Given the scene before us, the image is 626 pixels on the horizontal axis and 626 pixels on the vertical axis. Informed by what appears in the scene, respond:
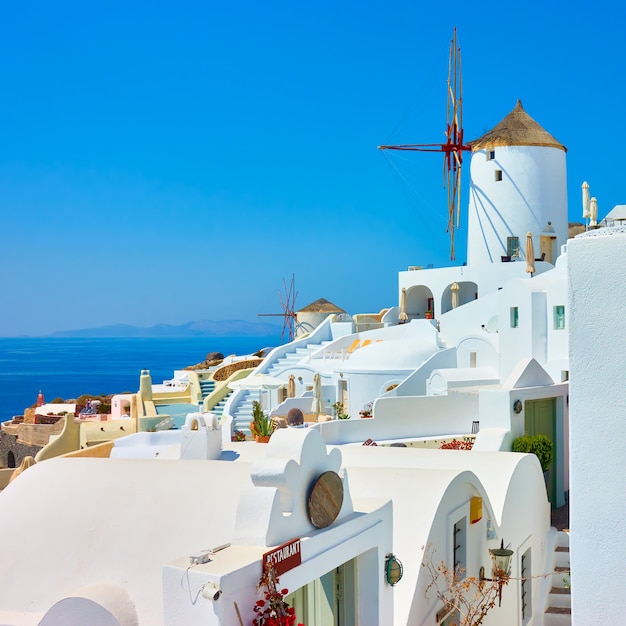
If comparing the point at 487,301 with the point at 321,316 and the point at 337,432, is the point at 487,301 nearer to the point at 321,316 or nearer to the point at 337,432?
the point at 337,432

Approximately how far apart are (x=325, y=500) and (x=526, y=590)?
6.58m

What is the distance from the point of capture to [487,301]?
28.6 meters

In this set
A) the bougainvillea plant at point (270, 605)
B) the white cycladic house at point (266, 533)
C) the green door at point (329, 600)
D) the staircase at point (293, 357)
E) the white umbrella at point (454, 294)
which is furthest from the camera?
the white umbrella at point (454, 294)

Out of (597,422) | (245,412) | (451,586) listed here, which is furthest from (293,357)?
(597,422)

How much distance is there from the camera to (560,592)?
40.2 feet

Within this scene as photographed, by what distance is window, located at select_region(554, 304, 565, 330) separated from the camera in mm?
20719

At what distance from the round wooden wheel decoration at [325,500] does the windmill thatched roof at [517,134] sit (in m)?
30.1

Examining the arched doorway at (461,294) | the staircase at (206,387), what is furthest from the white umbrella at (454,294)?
the staircase at (206,387)

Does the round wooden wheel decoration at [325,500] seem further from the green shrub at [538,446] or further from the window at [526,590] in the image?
the green shrub at [538,446]

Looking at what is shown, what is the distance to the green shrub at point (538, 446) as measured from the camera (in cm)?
1479

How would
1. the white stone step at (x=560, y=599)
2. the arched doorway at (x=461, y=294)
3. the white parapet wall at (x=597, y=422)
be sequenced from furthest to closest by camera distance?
the arched doorway at (x=461, y=294)
the white stone step at (x=560, y=599)
the white parapet wall at (x=597, y=422)

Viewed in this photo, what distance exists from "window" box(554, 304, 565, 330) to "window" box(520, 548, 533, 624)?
9901 mm

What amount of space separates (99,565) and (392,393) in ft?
54.0

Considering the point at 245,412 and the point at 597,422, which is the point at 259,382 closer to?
the point at 245,412
